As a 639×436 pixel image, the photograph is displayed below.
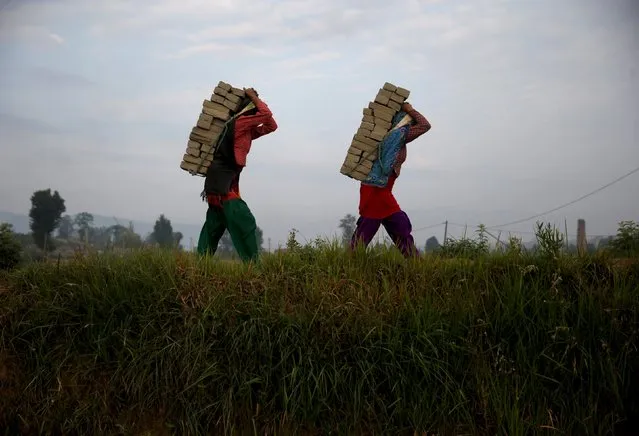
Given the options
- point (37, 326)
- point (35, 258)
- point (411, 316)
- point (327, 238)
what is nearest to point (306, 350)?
point (411, 316)

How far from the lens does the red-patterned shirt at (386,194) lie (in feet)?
21.6

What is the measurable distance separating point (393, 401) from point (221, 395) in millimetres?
1269

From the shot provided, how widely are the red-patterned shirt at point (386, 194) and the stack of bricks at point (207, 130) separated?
158 cm

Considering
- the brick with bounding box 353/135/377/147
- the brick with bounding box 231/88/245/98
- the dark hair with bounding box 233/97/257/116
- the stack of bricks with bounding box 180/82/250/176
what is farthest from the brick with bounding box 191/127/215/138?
the brick with bounding box 353/135/377/147

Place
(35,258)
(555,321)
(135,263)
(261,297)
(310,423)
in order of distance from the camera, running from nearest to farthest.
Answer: (310,423)
(555,321)
(261,297)
(135,263)
(35,258)

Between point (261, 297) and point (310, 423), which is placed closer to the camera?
point (310, 423)

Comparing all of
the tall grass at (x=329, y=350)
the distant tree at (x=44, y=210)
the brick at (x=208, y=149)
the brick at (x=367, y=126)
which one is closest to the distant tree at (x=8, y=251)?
the tall grass at (x=329, y=350)

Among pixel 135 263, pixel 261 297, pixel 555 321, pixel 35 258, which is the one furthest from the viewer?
pixel 35 258

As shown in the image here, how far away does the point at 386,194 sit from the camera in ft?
21.7

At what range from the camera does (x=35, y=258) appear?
21.0 ft

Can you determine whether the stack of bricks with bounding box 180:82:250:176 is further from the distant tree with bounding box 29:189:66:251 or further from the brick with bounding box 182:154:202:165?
the distant tree with bounding box 29:189:66:251

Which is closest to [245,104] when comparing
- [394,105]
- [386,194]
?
[394,105]

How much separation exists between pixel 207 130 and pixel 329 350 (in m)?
2.83

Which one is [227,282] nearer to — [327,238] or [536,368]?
[327,238]
